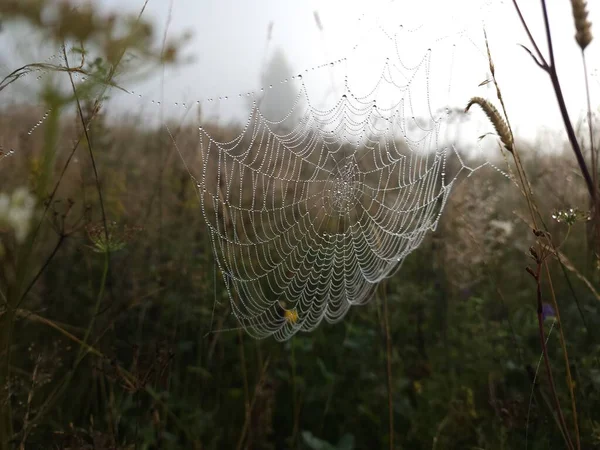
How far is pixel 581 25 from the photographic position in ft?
3.84

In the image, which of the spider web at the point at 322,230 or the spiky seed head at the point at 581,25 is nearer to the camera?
the spiky seed head at the point at 581,25

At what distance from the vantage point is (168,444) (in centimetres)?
228

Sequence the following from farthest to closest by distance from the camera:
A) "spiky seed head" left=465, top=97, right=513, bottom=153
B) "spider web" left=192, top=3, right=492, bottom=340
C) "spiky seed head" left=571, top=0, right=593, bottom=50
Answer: "spider web" left=192, top=3, right=492, bottom=340
"spiky seed head" left=465, top=97, right=513, bottom=153
"spiky seed head" left=571, top=0, right=593, bottom=50

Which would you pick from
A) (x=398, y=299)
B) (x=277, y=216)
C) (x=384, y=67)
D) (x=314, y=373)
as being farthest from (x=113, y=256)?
(x=384, y=67)

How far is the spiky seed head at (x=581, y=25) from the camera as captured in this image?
1.16 metres

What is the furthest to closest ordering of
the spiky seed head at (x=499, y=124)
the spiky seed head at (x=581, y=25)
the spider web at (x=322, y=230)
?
the spider web at (x=322, y=230) → the spiky seed head at (x=499, y=124) → the spiky seed head at (x=581, y=25)

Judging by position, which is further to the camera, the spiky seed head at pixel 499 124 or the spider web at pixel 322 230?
the spider web at pixel 322 230

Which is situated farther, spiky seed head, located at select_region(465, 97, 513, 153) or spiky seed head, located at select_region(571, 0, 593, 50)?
spiky seed head, located at select_region(465, 97, 513, 153)

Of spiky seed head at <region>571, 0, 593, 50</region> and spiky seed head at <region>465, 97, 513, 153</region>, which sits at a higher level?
spiky seed head at <region>571, 0, 593, 50</region>

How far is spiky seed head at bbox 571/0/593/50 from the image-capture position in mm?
1164

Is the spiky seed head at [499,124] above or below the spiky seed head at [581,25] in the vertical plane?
below

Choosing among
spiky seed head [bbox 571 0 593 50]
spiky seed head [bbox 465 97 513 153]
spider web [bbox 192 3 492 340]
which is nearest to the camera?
spiky seed head [bbox 571 0 593 50]

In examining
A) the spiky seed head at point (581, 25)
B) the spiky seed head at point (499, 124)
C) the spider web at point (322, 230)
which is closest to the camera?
the spiky seed head at point (581, 25)

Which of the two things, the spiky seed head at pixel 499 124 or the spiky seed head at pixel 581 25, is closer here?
the spiky seed head at pixel 581 25
